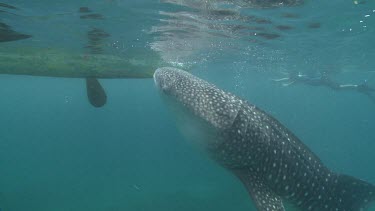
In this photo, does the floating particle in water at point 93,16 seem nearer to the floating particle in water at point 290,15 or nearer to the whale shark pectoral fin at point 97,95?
the whale shark pectoral fin at point 97,95

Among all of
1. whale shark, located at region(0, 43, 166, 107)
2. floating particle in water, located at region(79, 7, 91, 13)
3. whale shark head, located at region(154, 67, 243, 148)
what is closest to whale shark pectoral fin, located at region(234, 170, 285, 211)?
whale shark head, located at region(154, 67, 243, 148)

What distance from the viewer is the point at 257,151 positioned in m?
6.20

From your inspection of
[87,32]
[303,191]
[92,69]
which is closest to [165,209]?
[92,69]

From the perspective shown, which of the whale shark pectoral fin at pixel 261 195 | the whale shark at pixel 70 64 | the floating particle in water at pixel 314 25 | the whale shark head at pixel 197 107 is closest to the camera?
the whale shark pectoral fin at pixel 261 195

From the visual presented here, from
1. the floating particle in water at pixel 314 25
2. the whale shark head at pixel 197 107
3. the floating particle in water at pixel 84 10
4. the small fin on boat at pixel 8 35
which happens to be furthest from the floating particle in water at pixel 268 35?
the whale shark head at pixel 197 107

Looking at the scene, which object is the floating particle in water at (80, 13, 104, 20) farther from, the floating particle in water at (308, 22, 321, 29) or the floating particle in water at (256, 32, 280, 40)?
the floating particle in water at (308, 22, 321, 29)

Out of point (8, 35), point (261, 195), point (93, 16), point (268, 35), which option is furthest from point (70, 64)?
point (261, 195)

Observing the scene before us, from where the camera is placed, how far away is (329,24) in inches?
622

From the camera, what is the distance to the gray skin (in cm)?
616

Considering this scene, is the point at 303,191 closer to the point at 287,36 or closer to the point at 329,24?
the point at 329,24

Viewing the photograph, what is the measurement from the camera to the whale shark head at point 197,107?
20.1 ft

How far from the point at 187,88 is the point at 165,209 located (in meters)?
12.9

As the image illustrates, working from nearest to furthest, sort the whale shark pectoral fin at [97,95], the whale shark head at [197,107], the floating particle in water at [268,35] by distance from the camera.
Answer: the whale shark head at [197,107]
the whale shark pectoral fin at [97,95]
the floating particle in water at [268,35]

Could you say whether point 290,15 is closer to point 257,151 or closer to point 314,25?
point 314,25
